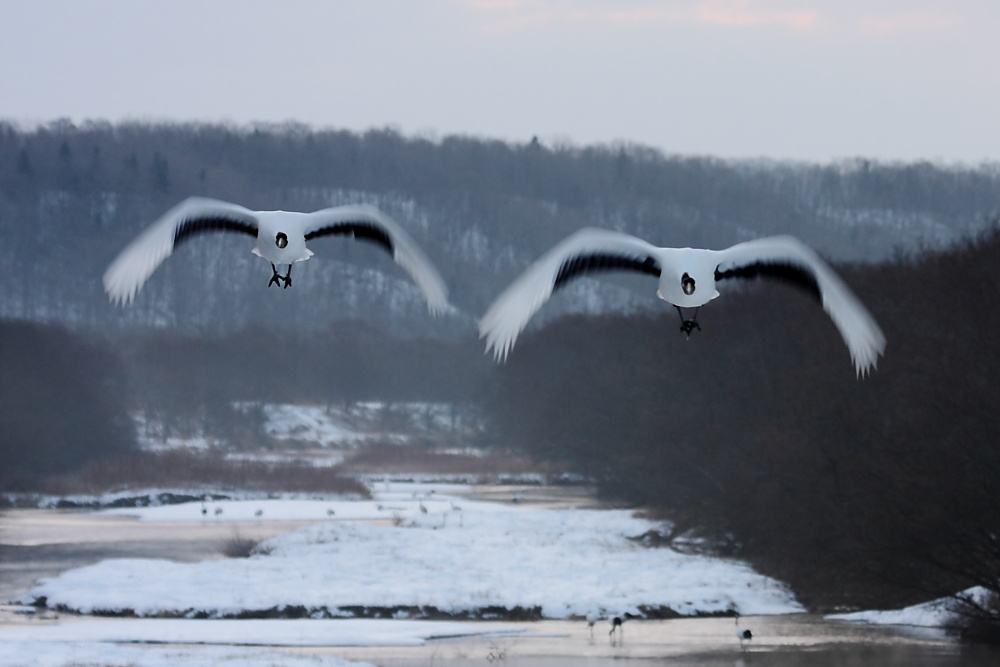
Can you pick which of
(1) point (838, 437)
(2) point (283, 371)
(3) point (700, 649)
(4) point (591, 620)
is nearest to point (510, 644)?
(4) point (591, 620)

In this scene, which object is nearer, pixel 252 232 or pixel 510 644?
pixel 252 232

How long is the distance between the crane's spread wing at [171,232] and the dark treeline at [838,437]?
2799 cm

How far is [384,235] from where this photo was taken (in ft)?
36.3

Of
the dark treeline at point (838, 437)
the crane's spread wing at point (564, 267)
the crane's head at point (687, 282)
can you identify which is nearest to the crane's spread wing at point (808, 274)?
the crane's head at point (687, 282)

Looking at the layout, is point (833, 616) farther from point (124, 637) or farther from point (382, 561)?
point (124, 637)

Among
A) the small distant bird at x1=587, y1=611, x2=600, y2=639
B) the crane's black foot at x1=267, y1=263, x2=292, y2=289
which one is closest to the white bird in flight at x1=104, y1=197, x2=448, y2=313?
the crane's black foot at x1=267, y1=263, x2=292, y2=289

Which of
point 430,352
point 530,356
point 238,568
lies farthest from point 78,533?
point 430,352

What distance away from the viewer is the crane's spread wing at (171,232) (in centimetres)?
1034

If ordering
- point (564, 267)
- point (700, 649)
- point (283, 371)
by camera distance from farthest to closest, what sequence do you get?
point (283, 371)
point (700, 649)
point (564, 267)

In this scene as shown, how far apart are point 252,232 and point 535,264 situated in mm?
1973

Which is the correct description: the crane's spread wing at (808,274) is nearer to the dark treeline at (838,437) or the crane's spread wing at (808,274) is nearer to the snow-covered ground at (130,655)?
the snow-covered ground at (130,655)

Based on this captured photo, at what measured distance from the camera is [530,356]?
120 m

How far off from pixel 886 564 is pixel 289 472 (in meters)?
49.7

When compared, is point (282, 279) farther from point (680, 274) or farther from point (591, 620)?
point (591, 620)
